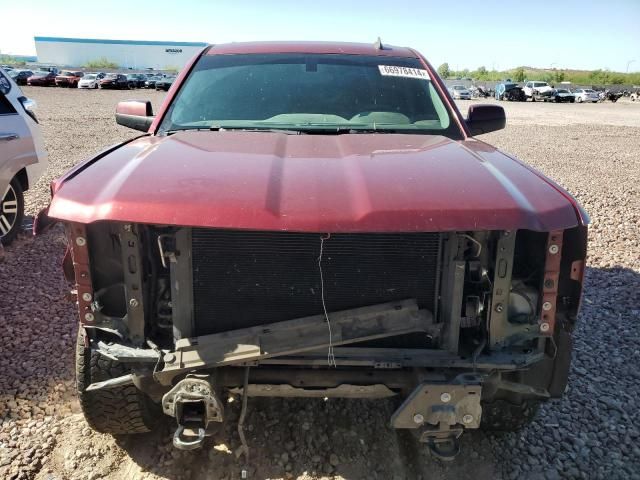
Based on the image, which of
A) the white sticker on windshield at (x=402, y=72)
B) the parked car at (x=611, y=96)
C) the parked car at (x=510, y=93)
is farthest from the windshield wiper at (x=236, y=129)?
the parked car at (x=611, y=96)

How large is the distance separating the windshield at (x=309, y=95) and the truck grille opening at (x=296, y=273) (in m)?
1.17

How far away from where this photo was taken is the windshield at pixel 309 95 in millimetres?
3266

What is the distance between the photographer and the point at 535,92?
142 feet

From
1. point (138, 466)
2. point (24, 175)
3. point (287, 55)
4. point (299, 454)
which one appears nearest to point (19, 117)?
point (24, 175)

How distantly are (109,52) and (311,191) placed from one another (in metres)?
102

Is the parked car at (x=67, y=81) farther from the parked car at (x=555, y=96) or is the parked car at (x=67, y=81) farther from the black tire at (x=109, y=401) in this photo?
the black tire at (x=109, y=401)

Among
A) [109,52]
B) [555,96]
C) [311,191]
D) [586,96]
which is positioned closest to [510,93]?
[555,96]

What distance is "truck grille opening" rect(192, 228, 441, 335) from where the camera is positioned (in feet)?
7.14

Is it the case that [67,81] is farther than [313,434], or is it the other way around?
[67,81]

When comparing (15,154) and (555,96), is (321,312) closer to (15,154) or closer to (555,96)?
(15,154)

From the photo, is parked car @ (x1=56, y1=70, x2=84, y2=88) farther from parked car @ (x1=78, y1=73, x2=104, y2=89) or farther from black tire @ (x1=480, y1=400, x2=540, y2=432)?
black tire @ (x1=480, y1=400, x2=540, y2=432)

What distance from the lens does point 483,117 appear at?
3.60m

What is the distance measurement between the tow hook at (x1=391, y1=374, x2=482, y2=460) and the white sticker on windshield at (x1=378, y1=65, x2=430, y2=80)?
2.16m

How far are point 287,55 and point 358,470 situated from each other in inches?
103
